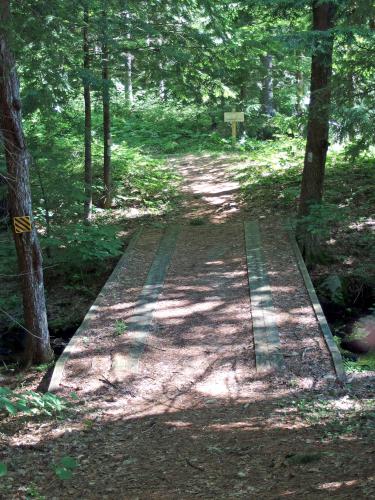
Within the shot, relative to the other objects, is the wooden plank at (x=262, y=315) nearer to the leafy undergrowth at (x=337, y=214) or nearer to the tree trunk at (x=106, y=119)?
the leafy undergrowth at (x=337, y=214)

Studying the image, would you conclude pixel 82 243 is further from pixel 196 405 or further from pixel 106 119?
pixel 196 405

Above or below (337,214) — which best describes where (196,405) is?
below

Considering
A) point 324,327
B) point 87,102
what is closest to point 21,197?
point 324,327

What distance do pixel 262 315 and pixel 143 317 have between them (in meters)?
1.86

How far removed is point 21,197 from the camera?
7879 mm

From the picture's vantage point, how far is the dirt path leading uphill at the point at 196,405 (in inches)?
183

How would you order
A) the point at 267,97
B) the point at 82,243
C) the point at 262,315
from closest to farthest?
the point at 262,315 → the point at 82,243 → the point at 267,97

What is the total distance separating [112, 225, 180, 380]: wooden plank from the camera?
743 cm

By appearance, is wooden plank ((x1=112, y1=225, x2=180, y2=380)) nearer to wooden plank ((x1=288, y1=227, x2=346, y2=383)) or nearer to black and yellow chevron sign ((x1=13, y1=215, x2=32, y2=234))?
black and yellow chevron sign ((x1=13, y1=215, x2=32, y2=234))

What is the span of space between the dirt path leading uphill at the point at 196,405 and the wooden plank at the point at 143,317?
0.08 feet

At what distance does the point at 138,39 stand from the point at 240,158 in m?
8.54

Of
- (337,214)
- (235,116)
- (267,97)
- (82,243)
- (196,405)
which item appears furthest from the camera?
(267,97)

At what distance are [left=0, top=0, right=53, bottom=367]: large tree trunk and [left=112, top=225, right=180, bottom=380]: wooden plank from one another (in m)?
1.41

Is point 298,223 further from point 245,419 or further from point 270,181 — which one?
→ point 245,419
